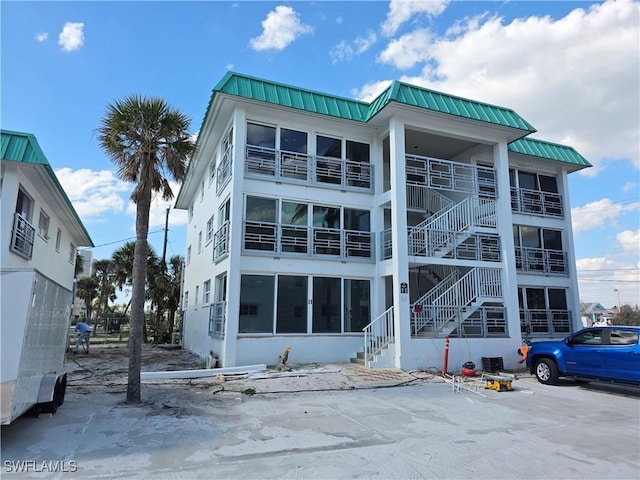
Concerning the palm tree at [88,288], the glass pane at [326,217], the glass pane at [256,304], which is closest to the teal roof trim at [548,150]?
the glass pane at [326,217]

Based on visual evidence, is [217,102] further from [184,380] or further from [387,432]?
[387,432]

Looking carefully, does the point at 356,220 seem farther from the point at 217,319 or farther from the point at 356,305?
the point at 217,319

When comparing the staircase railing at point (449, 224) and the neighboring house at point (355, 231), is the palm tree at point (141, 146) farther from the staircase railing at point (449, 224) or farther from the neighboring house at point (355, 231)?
the staircase railing at point (449, 224)

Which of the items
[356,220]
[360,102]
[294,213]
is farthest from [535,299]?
[294,213]

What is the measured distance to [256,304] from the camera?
1367cm

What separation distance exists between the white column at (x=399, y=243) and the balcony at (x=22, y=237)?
11365mm

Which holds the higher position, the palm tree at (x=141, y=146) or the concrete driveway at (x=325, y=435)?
the palm tree at (x=141, y=146)

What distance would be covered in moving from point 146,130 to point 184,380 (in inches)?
253

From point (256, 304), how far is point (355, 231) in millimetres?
4395

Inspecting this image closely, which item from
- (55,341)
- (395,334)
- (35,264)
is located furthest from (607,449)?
(35,264)

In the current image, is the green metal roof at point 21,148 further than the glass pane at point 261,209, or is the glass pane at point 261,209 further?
the glass pane at point 261,209

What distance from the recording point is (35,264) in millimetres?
15047

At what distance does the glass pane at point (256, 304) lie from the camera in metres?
13.5

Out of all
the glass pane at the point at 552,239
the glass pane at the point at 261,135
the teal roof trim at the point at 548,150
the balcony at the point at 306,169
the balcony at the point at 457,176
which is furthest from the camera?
the glass pane at the point at 552,239
